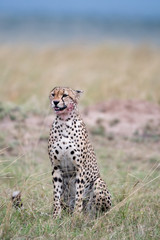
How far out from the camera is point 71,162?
4.16 metres

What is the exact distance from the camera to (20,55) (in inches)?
570

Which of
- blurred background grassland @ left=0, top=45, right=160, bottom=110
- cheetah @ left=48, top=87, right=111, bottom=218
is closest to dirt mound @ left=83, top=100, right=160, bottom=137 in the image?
blurred background grassland @ left=0, top=45, right=160, bottom=110

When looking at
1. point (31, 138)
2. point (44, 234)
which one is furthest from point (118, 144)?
point (44, 234)

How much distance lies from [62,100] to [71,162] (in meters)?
0.47

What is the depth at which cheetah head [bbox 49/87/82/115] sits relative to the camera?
401 cm

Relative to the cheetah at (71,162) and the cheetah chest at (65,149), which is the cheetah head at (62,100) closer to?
the cheetah at (71,162)

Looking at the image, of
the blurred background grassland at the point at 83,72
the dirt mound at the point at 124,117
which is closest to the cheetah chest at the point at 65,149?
the dirt mound at the point at 124,117

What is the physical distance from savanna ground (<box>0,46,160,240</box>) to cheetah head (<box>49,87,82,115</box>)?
0.49 m

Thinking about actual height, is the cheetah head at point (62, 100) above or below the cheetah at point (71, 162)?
above

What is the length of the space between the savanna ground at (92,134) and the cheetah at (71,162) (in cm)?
13

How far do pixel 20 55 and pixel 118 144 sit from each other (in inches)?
307

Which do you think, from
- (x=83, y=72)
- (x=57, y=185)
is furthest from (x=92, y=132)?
(x=83, y=72)

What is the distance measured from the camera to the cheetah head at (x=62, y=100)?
4.01 m

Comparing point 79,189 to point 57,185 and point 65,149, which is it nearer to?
point 57,185
